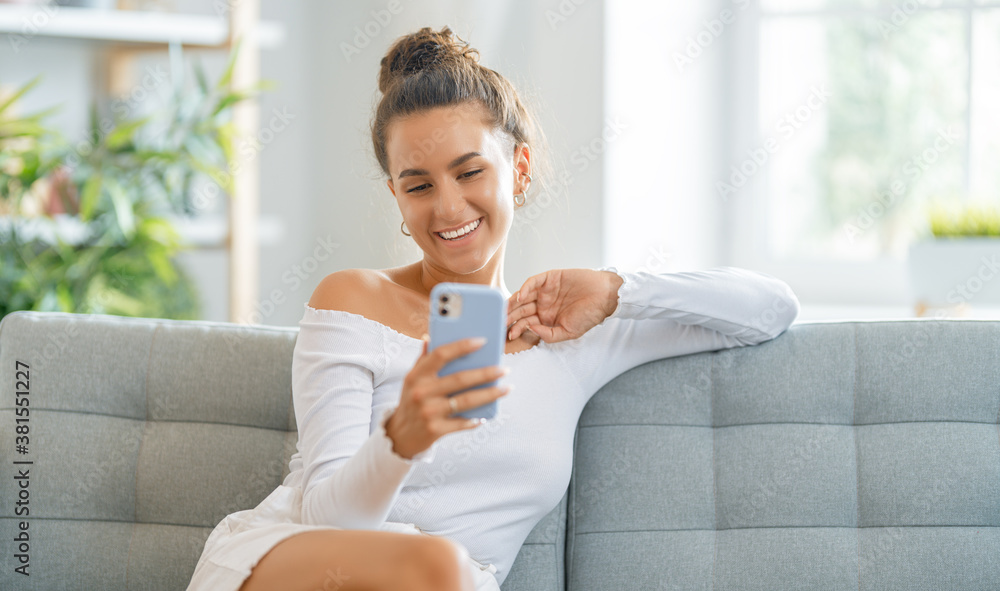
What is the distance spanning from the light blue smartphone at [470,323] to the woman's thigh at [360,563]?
0.57ft

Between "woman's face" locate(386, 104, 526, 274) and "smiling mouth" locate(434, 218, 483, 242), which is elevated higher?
"woman's face" locate(386, 104, 526, 274)

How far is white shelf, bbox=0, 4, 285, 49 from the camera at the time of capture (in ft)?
7.45

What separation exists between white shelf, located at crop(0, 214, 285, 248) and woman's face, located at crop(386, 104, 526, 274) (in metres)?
1.35

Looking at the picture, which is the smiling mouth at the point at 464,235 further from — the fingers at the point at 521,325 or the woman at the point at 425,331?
the fingers at the point at 521,325

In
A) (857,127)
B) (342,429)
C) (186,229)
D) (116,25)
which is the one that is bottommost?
(342,429)

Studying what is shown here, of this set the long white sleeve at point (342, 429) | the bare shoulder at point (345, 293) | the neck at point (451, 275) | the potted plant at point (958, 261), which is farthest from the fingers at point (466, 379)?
the potted plant at point (958, 261)

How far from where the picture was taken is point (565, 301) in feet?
4.48

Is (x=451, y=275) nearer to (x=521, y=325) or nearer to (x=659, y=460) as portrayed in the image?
(x=521, y=325)

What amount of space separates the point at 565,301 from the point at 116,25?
1726 mm

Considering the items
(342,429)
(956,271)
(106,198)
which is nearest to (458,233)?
(342,429)

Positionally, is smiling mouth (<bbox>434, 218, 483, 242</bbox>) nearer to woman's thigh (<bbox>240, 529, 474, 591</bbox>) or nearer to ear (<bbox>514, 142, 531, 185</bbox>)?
ear (<bbox>514, 142, 531, 185</bbox>)

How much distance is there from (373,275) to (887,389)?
0.85 meters

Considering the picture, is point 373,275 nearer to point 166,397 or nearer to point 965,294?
point 166,397

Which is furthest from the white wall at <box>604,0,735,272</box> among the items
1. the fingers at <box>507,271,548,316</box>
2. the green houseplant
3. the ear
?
the green houseplant
